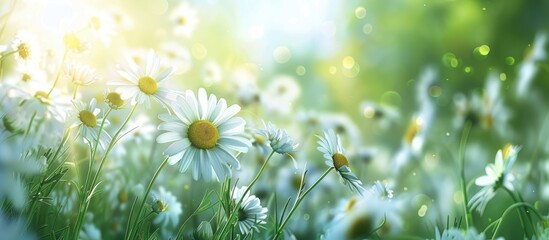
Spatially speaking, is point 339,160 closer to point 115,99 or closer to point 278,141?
point 278,141

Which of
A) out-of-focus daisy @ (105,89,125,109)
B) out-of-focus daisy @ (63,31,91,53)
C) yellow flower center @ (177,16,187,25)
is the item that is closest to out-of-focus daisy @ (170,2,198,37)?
yellow flower center @ (177,16,187,25)

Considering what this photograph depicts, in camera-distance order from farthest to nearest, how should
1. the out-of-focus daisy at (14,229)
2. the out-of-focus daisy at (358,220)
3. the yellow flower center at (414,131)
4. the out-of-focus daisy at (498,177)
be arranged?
the yellow flower center at (414,131) → the out-of-focus daisy at (358,220) → the out-of-focus daisy at (498,177) → the out-of-focus daisy at (14,229)

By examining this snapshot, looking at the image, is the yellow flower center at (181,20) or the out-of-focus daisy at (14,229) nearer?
the out-of-focus daisy at (14,229)

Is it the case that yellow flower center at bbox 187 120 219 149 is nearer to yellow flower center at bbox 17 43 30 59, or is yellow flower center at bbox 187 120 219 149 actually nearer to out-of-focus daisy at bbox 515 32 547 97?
yellow flower center at bbox 17 43 30 59

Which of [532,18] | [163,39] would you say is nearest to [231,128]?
[163,39]

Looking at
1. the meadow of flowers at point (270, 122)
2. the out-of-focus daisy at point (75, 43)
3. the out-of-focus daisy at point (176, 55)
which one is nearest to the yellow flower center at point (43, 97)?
the meadow of flowers at point (270, 122)

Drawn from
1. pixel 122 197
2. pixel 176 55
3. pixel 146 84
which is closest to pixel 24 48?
pixel 146 84

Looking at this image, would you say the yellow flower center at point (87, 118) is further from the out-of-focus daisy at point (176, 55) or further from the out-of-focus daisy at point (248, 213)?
the out-of-focus daisy at point (176, 55)

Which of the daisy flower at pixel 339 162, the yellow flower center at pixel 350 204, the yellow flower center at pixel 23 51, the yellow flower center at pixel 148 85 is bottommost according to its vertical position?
the yellow flower center at pixel 350 204
